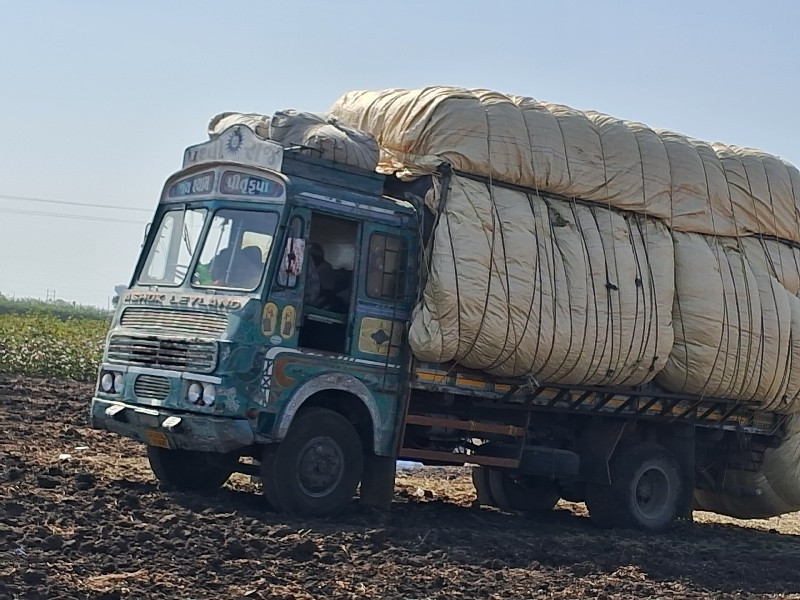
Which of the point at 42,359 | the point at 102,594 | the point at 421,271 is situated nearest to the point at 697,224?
the point at 421,271

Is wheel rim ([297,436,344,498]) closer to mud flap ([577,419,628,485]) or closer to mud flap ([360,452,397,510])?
mud flap ([360,452,397,510])

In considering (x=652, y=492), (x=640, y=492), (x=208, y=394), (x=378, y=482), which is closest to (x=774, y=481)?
(x=652, y=492)

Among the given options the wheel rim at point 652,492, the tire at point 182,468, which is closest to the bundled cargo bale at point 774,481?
the wheel rim at point 652,492

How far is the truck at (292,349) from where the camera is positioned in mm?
10047

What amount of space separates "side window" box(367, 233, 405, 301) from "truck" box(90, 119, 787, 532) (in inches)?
0.5

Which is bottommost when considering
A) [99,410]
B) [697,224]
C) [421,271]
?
[99,410]

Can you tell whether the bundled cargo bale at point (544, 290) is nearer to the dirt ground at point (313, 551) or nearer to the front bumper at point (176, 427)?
the dirt ground at point (313, 551)

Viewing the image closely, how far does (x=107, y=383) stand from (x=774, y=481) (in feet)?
23.6

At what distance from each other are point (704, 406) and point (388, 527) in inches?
174

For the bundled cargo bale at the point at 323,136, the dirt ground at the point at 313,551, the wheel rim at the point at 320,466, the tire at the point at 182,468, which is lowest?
the dirt ground at the point at 313,551

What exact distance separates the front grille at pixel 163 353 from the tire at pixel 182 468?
0.98m

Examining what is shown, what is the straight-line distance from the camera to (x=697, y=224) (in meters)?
13.2

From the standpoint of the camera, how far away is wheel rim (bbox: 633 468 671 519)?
12.9 metres

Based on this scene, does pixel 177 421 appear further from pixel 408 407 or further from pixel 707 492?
pixel 707 492
